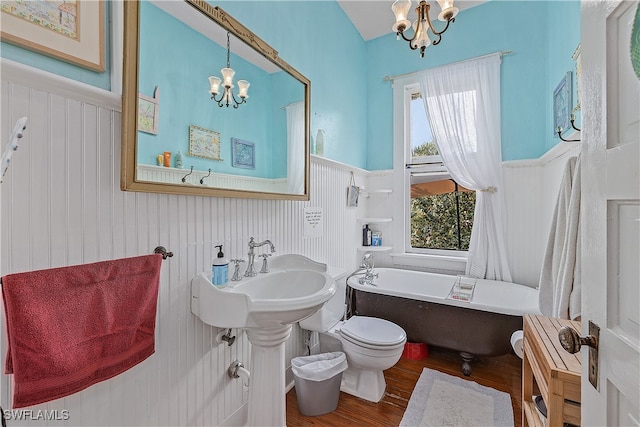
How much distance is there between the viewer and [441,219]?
3055mm

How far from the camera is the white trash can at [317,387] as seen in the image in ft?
5.32

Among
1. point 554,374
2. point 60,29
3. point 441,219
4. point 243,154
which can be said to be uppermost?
point 60,29

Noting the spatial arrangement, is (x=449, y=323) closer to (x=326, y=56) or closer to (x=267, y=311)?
(x=267, y=311)

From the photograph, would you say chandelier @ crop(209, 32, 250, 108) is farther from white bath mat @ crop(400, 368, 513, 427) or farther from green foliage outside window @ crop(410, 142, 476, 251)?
green foliage outside window @ crop(410, 142, 476, 251)

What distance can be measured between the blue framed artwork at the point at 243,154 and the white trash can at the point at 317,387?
1258 mm

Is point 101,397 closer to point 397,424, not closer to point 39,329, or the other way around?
Answer: point 39,329

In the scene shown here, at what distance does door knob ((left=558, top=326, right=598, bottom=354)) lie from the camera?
0.59 meters

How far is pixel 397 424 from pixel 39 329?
1741mm

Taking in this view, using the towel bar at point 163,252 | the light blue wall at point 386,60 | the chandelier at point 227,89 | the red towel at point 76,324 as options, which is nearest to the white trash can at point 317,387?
the red towel at point 76,324

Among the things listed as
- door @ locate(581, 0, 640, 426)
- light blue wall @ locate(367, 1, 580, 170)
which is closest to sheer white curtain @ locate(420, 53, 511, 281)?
light blue wall @ locate(367, 1, 580, 170)

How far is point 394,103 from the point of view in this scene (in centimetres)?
315

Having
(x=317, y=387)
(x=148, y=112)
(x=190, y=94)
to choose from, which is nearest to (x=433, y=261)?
(x=317, y=387)

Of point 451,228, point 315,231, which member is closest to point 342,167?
point 315,231

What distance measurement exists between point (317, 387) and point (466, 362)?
1.21 m
